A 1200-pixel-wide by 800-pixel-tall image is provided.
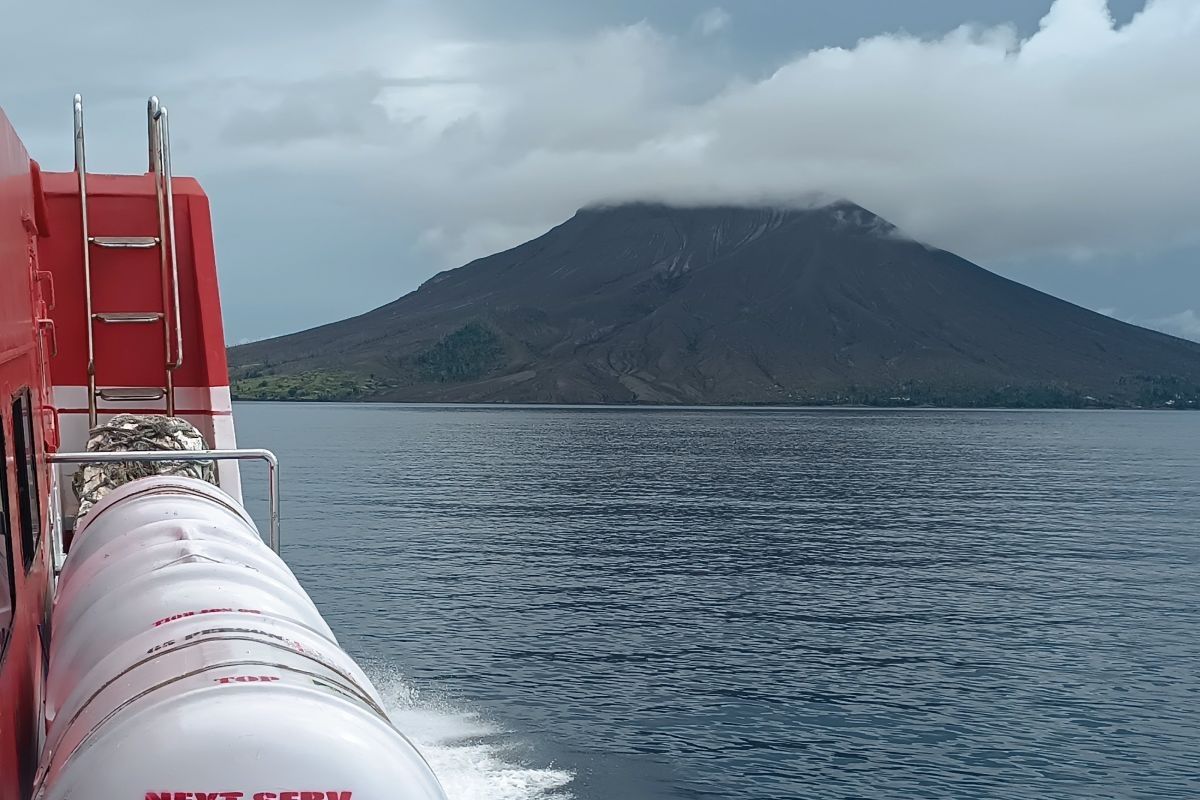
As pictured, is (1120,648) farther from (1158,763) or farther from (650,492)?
(650,492)

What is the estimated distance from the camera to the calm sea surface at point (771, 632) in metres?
21.7

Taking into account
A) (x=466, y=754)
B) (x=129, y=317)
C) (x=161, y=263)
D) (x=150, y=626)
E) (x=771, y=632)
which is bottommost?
(x=771, y=632)

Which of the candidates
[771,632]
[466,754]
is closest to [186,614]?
[466,754]

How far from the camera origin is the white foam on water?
19.5m

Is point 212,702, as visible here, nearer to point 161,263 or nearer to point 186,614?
point 186,614

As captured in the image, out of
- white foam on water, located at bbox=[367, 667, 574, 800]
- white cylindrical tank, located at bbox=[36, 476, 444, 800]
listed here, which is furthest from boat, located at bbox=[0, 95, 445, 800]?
white foam on water, located at bbox=[367, 667, 574, 800]

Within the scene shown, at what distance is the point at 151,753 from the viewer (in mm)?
3664

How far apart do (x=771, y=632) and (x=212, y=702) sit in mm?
30395

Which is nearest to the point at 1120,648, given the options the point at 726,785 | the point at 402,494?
the point at 726,785

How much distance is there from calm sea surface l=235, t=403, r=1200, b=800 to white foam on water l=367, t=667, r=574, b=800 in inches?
3.1

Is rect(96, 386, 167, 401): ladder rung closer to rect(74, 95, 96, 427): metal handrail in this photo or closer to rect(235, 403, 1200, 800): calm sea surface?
rect(74, 95, 96, 427): metal handrail

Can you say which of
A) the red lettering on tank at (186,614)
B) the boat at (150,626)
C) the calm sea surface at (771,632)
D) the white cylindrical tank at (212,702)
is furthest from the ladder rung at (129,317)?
the calm sea surface at (771,632)

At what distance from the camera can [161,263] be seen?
13.0 m

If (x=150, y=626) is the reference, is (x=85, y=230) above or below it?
above
